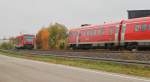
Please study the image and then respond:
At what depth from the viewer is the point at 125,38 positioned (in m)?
31.0

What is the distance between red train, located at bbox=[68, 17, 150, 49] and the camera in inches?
1121

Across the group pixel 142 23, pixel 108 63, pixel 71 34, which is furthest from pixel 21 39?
pixel 108 63

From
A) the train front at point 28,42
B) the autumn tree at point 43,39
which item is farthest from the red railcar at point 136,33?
the autumn tree at point 43,39

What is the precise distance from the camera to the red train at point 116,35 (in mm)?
28469

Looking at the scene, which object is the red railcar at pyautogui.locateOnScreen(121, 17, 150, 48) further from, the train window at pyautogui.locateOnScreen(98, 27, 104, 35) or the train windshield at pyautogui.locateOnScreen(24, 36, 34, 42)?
the train windshield at pyautogui.locateOnScreen(24, 36, 34, 42)

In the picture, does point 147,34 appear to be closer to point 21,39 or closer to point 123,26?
point 123,26

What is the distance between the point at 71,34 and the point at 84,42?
5098mm

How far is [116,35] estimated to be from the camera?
3281 cm

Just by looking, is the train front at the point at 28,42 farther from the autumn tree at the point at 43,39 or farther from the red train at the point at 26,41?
the autumn tree at the point at 43,39

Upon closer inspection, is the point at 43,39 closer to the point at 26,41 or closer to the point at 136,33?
the point at 26,41

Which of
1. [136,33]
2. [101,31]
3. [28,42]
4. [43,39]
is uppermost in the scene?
[101,31]

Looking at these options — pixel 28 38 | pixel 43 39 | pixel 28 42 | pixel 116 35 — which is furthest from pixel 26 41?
pixel 43 39

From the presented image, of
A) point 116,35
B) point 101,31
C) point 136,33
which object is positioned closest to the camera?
point 136,33

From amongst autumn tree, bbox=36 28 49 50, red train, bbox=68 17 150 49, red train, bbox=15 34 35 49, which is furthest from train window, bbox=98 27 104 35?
autumn tree, bbox=36 28 49 50
